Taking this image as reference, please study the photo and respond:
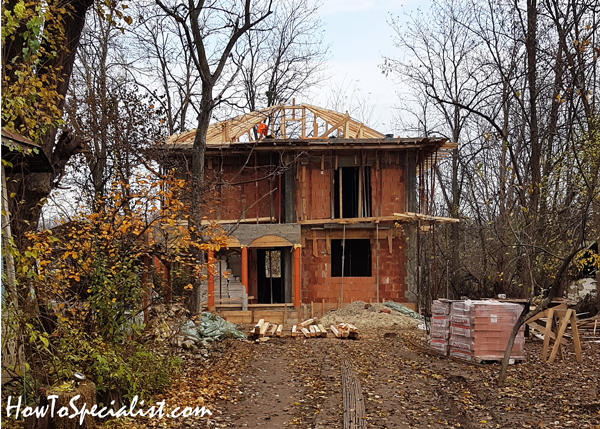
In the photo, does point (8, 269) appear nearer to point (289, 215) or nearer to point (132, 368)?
point (132, 368)

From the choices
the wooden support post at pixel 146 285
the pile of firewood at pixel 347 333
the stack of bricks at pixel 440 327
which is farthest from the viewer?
the pile of firewood at pixel 347 333

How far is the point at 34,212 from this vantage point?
9.21m

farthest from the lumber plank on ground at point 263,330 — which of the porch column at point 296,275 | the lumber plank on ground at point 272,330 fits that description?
the porch column at point 296,275

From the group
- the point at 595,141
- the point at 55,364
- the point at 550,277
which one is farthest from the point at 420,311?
the point at 55,364

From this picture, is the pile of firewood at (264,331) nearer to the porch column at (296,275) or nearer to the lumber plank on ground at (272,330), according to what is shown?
the lumber plank on ground at (272,330)

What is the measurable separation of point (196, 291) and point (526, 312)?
8.05 m

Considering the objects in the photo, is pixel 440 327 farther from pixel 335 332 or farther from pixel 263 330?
pixel 263 330

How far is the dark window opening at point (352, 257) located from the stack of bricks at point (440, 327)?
8738 millimetres

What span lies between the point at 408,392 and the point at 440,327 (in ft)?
14.1

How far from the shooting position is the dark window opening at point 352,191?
22.4 meters

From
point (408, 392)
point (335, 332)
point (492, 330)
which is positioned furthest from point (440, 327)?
point (408, 392)

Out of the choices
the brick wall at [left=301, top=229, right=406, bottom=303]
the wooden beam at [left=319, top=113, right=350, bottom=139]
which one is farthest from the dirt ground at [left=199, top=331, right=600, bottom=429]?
the wooden beam at [left=319, top=113, right=350, bottom=139]

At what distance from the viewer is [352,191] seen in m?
24.1

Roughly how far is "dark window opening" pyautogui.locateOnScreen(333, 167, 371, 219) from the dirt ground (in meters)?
8.94
